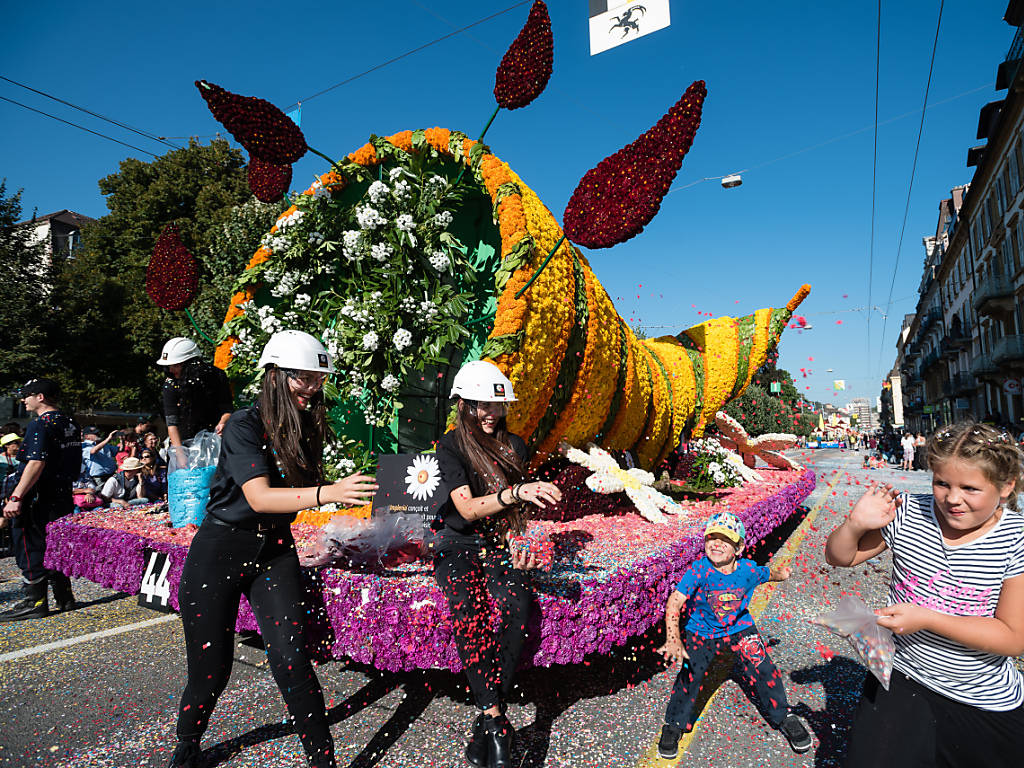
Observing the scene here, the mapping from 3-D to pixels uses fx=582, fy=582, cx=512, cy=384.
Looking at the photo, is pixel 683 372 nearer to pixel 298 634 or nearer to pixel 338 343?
pixel 338 343

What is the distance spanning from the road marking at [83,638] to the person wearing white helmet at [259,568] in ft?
7.78

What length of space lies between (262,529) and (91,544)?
Answer: 278 centimetres

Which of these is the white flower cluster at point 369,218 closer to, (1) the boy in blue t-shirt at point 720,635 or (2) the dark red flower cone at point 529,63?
(2) the dark red flower cone at point 529,63

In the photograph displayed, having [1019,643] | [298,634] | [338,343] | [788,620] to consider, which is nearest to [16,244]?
[338,343]

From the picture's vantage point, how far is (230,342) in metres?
4.75

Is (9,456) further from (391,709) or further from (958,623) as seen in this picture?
(958,623)

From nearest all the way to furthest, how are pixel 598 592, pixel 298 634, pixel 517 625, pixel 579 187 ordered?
pixel 298 634, pixel 517 625, pixel 598 592, pixel 579 187

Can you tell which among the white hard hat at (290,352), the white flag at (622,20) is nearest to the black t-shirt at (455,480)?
the white hard hat at (290,352)

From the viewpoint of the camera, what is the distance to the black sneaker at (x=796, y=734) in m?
2.52

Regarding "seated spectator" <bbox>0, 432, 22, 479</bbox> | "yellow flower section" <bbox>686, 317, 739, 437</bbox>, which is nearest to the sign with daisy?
"yellow flower section" <bbox>686, 317, 739, 437</bbox>

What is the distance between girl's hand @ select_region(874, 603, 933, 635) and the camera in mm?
1490

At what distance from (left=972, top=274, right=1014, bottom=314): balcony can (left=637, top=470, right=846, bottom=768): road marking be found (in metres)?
19.1

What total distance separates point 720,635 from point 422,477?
1667 mm

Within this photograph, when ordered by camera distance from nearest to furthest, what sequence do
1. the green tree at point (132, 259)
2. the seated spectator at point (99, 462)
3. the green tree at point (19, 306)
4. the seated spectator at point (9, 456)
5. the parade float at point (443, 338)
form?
the parade float at point (443, 338) → the seated spectator at point (9, 456) → the seated spectator at point (99, 462) → the green tree at point (19, 306) → the green tree at point (132, 259)
